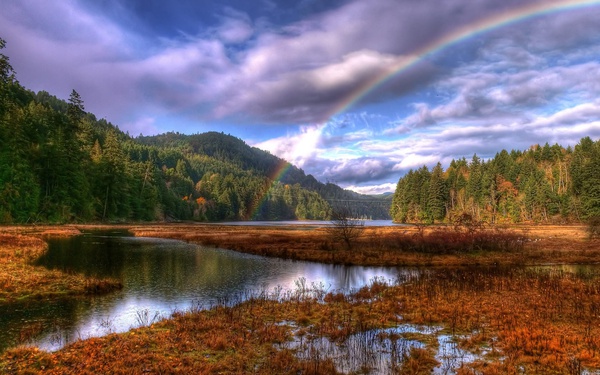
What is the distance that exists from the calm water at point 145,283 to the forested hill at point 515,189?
3634 inches

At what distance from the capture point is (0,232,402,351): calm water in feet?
52.7

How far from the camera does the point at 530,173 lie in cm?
13062

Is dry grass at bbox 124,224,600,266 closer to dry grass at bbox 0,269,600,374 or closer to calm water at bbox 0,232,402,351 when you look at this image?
calm water at bbox 0,232,402,351

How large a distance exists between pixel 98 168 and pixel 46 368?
119 meters

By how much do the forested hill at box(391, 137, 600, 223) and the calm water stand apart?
92301mm

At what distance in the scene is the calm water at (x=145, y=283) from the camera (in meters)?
16.1

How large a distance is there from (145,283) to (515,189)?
14753 cm

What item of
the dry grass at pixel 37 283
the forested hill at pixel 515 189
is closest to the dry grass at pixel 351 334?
the dry grass at pixel 37 283

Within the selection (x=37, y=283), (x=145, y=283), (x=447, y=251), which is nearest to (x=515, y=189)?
(x=447, y=251)

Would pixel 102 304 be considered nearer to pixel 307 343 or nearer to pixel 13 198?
pixel 307 343

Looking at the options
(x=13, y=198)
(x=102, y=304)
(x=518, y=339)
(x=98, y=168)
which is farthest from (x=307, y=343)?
(x=98, y=168)

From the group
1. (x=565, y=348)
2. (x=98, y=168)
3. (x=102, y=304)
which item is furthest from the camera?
(x=98, y=168)

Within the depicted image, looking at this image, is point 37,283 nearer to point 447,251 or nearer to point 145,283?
point 145,283

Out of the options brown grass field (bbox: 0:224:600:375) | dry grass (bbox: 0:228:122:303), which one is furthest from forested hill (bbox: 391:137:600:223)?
dry grass (bbox: 0:228:122:303)
